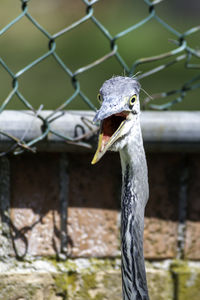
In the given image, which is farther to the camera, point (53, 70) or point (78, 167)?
point (53, 70)

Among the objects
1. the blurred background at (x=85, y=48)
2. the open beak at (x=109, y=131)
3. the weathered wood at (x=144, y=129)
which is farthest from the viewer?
the blurred background at (x=85, y=48)

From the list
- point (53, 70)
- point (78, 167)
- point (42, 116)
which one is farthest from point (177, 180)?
point (53, 70)

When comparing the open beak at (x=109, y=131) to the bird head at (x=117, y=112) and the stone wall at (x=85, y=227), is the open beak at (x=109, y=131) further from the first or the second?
the stone wall at (x=85, y=227)

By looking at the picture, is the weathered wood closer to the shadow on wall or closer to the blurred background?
the shadow on wall

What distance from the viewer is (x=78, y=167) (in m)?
1.35

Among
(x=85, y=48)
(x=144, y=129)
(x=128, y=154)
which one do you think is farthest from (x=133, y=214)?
(x=85, y=48)

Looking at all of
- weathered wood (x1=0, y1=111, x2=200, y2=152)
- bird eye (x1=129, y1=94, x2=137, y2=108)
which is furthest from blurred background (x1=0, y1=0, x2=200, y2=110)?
bird eye (x1=129, y1=94, x2=137, y2=108)

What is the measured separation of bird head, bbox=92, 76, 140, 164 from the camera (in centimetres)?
95

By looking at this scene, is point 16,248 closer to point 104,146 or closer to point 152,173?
point 152,173

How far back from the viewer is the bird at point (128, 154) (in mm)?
968

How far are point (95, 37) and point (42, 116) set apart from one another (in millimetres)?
2551

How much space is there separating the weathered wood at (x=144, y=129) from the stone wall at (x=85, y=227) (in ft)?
0.18

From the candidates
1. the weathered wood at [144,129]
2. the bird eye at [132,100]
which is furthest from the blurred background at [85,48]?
the bird eye at [132,100]

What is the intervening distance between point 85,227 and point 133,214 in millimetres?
338
